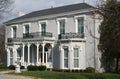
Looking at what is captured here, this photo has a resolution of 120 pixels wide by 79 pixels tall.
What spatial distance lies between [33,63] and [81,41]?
→ 9.60 metres

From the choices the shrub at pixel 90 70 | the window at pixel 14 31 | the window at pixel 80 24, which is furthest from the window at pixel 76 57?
the window at pixel 14 31

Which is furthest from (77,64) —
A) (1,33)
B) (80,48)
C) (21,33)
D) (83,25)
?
(1,33)

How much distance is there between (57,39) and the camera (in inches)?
1673

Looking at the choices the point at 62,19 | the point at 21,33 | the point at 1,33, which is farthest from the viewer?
the point at 1,33

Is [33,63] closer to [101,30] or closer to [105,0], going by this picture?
[101,30]

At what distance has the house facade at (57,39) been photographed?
127 feet

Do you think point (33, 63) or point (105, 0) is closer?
point (105, 0)

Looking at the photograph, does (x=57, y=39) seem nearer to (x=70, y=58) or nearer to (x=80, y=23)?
(x=80, y=23)

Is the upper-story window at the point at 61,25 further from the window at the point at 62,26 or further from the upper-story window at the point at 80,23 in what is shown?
the upper-story window at the point at 80,23

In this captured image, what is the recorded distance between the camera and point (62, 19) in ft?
139

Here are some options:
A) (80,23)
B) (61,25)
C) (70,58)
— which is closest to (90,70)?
(70,58)

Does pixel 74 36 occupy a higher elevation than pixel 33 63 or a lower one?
higher

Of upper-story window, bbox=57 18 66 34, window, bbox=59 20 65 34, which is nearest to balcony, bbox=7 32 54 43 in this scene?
upper-story window, bbox=57 18 66 34

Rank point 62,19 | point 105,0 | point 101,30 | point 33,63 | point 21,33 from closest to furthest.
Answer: point 105,0
point 101,30
point 62,19
point 33,63
point 21,33
